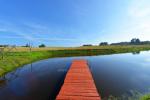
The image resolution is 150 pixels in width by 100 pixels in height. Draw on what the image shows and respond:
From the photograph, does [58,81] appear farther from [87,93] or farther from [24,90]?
[87,93]

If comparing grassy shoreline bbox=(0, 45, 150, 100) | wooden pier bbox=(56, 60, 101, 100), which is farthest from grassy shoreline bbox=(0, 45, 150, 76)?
wooden pier bbox=(56, 60, 101, 100)

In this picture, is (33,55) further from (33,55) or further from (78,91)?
(78,91)

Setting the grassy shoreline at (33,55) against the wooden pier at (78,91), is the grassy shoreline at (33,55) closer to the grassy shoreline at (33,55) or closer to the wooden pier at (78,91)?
the grassy shoreline at (33,55)

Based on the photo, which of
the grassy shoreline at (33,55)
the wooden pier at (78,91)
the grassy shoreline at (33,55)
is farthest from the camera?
the grassy shoreline at (33,55)

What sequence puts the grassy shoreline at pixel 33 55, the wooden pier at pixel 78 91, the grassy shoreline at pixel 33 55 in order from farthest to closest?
1. the grassy shoreline at pixel 33 55
2. the grassy shoreline at pixel 33 55
3. the wooden pier at pixel 78 91

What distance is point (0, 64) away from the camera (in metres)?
34.2

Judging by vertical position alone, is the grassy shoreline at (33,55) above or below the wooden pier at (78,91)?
above

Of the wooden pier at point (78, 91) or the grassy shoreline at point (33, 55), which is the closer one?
the wooden pier at point (78, 91)

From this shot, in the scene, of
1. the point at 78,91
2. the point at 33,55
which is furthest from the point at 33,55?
the point at 78,91

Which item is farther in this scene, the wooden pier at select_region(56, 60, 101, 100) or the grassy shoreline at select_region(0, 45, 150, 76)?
the grassy shoreline at select_region(0, 45, 150, 76)

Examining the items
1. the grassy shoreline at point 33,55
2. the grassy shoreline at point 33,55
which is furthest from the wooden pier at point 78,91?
the grassy shoreline at point 33,55

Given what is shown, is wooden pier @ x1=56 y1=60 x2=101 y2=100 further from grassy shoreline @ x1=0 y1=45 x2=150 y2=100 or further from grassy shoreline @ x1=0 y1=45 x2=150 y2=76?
grassy shoreline @ x1=0 y1=45 x2=150 y2=76

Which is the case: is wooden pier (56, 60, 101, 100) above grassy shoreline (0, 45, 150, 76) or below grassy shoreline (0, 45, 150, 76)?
below

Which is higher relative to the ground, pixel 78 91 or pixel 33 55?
pixel 33 55
